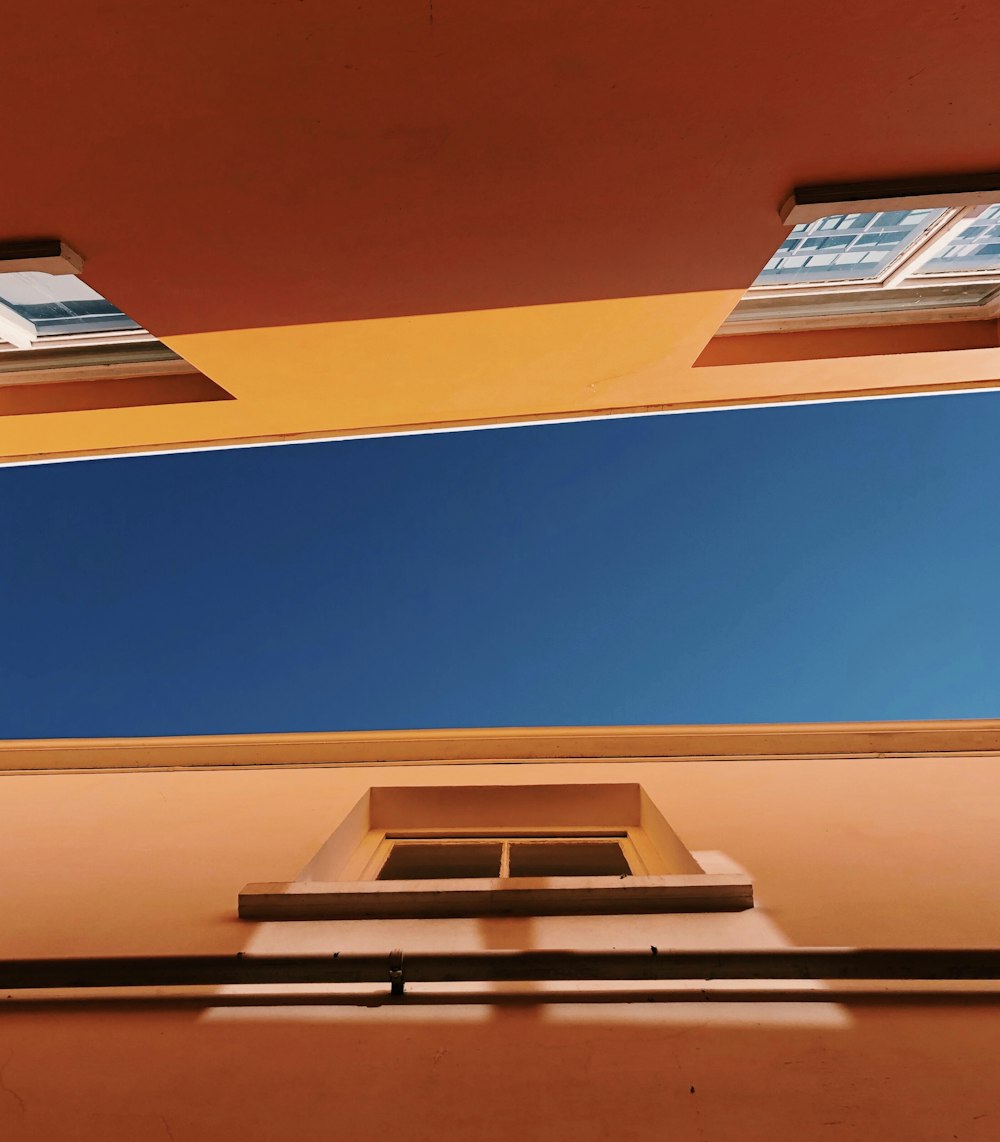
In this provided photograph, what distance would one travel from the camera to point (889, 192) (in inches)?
97.9

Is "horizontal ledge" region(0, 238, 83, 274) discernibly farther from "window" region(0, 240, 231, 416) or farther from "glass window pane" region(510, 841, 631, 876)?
"glass window pane" region(510, 841, 631, 876)

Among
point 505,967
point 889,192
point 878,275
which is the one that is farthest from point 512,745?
point 878,275

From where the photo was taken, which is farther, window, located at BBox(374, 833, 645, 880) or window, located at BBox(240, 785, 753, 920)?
window, located at BBox(374, 833, 645, 880)

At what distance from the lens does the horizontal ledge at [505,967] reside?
6.78 feet

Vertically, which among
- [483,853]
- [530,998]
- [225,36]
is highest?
[225,36]

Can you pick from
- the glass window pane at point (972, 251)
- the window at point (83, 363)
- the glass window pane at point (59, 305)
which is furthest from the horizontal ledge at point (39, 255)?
the glass window pane at point (972, 251)

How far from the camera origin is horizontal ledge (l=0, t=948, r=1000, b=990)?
2.07 m

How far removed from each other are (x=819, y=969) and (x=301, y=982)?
177cm

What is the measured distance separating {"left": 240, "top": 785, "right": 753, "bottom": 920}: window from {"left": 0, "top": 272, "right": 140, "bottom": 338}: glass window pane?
11.2ft

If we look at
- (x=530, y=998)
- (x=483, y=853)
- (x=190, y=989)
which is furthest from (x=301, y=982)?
(x=483, y=853)

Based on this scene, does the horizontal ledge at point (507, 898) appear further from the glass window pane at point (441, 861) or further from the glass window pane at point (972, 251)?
the glass window pane at point (972, 251)

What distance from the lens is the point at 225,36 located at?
1.93 metres

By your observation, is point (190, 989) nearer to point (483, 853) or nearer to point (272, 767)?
point (483, 853)

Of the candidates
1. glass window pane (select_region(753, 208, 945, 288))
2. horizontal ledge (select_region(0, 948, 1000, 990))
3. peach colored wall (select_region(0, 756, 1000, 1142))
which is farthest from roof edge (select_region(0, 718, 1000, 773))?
glass window pane (select_region(753, 208, 945, 288))
